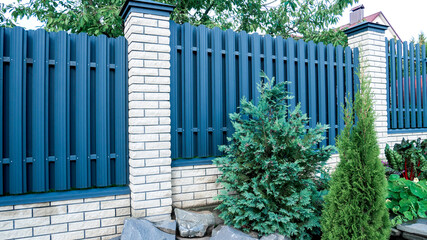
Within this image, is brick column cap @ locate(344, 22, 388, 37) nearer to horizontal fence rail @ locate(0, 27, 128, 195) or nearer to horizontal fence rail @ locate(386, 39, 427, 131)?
horizontal fence rail @ locate(386, 39, 427, 131)

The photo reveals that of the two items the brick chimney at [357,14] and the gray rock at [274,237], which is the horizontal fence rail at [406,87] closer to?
the gray rock at [274,237]

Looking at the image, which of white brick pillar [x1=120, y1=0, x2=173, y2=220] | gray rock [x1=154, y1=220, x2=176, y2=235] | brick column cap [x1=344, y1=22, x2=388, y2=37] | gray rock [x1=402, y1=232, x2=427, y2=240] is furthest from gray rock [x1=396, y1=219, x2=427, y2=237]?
brick column cap [x1=344, y1=22, x2=388, y2=37]

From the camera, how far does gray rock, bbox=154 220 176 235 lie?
3.04m

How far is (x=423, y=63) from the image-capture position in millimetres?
6230

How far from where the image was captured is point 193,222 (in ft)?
10.3

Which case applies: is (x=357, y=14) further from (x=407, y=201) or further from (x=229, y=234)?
(x=229, y=234)

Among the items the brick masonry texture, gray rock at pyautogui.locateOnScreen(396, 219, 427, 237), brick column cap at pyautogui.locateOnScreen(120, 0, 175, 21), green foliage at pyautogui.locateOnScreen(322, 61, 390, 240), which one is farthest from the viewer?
brick column cap at pyautogui.locateOnScreen(120, 0, 175, 21)

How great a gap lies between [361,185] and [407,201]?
1442mm

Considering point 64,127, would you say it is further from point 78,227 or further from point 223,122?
point 223,122

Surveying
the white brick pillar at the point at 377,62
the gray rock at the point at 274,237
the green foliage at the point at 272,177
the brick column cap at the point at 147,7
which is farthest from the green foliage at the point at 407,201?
the brick column cap at the point at 147,7

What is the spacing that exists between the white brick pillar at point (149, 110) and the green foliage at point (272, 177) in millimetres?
658

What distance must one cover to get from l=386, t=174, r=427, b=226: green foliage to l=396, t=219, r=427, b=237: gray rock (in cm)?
5

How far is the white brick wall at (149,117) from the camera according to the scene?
3.18 meters

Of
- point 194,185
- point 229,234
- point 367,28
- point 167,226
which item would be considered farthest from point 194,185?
point 367,28
